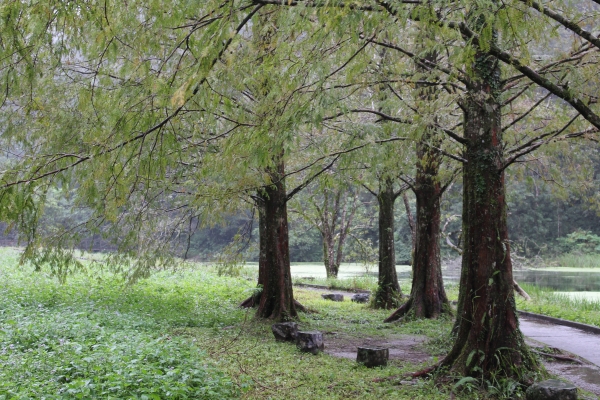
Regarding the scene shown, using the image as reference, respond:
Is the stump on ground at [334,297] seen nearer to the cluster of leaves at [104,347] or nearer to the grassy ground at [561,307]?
the cluster of leaves at [104,347]

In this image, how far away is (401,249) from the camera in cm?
4828

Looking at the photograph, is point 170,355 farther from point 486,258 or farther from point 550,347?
point 550,347

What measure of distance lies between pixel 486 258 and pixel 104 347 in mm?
4456

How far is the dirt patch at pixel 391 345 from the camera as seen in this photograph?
8409 millimetres

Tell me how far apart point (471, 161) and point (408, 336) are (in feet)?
15.3

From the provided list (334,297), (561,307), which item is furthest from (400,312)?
(334,297)

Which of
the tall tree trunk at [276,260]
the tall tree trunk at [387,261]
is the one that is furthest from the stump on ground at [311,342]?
the tall tree trunk at [387,261]

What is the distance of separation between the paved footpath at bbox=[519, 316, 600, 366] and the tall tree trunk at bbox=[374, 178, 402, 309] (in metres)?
3.46

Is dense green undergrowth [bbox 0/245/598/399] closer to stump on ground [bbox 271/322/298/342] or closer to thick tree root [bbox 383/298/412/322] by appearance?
stump on ground [bbox 271/322/298/342]

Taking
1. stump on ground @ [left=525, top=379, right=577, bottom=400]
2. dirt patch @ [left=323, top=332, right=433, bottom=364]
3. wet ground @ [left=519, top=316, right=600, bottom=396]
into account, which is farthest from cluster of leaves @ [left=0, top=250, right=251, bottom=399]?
wet ground @ [left=519, top=316, right=600, bottom=396]

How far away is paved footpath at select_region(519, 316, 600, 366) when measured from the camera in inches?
352

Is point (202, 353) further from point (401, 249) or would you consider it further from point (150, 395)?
point (401, 249)

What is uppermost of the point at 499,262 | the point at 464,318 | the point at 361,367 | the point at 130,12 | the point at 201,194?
the point at 130,12

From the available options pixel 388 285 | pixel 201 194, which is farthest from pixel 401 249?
pixel 201 194
